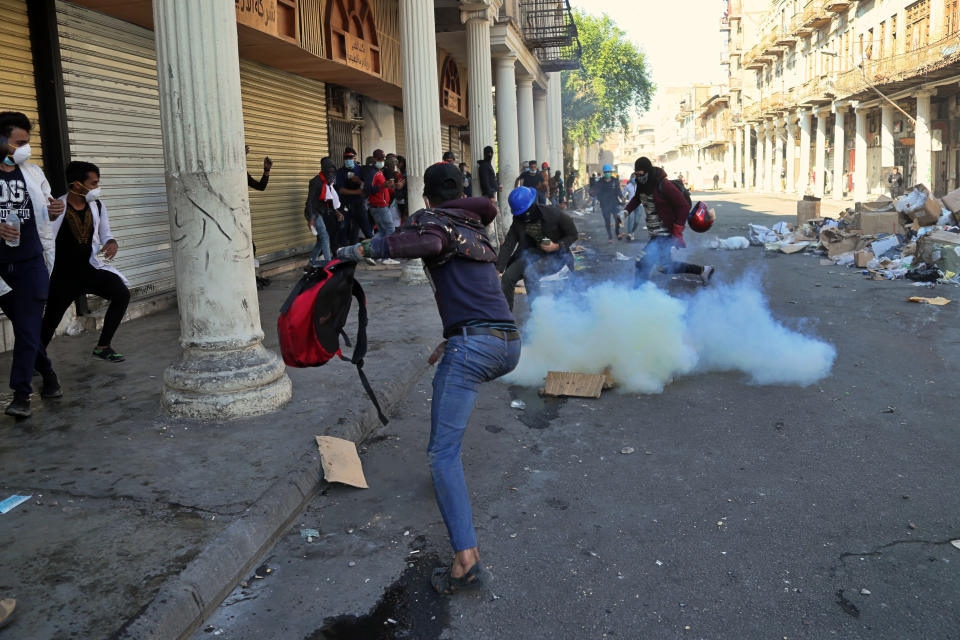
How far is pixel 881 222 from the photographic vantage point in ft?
50.1

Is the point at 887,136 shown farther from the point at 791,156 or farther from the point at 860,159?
the point at 791,156

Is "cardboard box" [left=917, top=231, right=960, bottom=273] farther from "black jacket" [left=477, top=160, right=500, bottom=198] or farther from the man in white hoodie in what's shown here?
the man in white hoodie

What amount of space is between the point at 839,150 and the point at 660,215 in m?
40.2

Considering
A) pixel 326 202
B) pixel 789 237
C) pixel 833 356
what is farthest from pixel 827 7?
pixel 833 356

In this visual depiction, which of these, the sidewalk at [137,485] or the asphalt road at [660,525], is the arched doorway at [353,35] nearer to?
the sidewalk at [137,485]

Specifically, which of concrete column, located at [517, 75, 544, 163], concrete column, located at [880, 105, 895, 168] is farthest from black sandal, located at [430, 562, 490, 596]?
concrete column, located at [880, 105, 895, 168]

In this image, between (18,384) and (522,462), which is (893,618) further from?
(18,384)

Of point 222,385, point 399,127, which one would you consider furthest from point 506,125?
point 222,385

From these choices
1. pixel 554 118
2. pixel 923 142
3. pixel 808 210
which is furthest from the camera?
pixel 554 118

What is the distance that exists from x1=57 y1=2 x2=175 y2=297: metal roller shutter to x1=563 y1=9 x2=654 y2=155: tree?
166 ft

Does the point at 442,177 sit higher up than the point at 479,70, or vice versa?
the point at 479,70

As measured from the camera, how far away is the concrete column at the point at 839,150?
141 ft

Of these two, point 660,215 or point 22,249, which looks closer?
point 22,249

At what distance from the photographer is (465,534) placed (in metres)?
3.09
